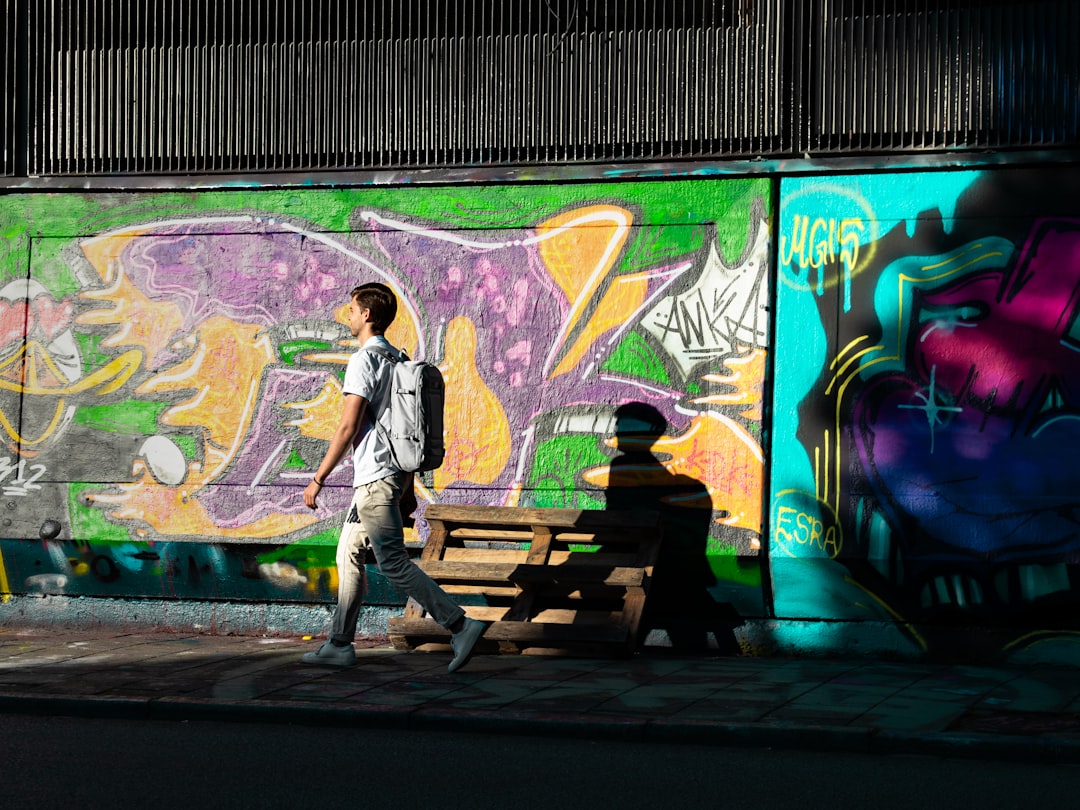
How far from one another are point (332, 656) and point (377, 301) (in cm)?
191

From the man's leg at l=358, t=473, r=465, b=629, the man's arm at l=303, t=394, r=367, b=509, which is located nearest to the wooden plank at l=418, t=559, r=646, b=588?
the man's leg at l=358, t=473, r=465, b=629

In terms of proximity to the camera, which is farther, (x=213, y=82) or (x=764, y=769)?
(x=213, y=82)

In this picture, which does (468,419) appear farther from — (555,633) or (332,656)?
(332,656)

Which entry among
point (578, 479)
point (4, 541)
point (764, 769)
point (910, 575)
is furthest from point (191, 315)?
point (764, 769)

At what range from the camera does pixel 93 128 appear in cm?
972

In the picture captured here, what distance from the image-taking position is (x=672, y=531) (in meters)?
8.48

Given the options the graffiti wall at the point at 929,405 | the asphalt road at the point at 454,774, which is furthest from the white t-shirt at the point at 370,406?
the graffiti wall at the point at 929,405

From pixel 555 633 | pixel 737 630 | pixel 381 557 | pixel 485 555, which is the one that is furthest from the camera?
pixel 485 555

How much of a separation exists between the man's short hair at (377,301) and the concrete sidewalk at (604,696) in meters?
1.85

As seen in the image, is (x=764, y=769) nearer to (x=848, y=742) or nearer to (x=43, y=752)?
(x=848, y=742)

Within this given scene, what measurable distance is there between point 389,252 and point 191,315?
1.42m

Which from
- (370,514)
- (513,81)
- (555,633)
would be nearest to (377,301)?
(370,514)

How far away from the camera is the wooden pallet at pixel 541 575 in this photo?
7.82m

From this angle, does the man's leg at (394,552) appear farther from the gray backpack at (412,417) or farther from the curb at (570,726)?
the curb at (570,726)
